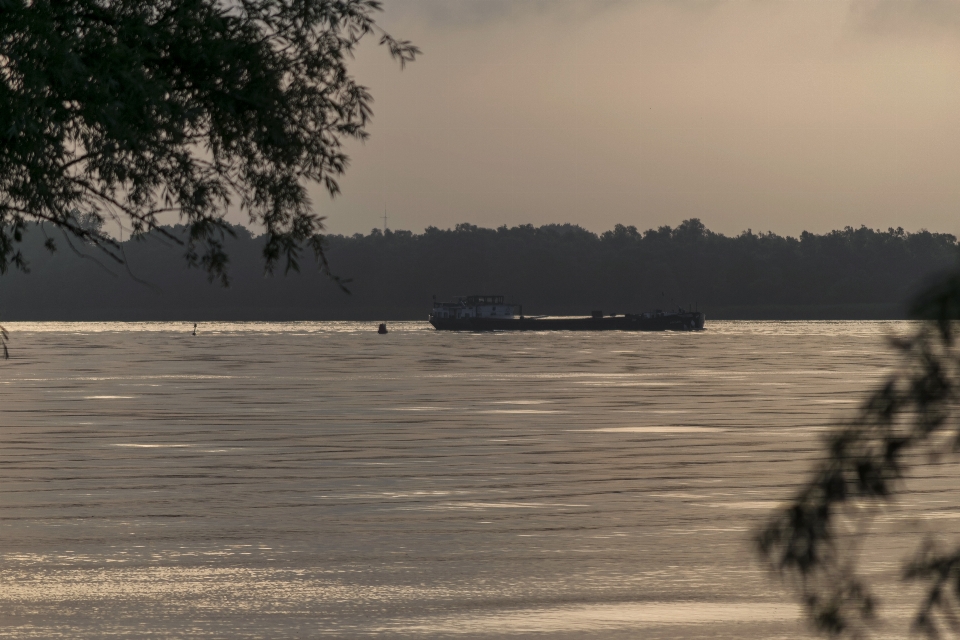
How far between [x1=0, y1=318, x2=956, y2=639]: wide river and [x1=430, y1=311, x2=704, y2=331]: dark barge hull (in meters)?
122

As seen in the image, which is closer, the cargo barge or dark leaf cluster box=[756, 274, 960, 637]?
dark leaf cluster box=[756, 274, 960, 637]

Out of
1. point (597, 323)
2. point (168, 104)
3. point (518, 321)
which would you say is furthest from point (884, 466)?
point (597, 323)

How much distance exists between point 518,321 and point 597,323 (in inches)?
608

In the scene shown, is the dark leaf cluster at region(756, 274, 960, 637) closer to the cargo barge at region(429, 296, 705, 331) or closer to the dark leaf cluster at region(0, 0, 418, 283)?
the dark leaf cluster at region(0, 0, 418, 283)

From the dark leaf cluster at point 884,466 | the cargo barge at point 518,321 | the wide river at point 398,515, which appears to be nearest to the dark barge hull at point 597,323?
the cargo barge at point 518,321

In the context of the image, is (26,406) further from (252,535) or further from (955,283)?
(955,283)

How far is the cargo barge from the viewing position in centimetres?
16138

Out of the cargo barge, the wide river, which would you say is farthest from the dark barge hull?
the wide river

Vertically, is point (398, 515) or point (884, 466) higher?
point (884, 466)

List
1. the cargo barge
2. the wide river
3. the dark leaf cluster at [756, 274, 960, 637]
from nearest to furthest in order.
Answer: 1. the dark leaf cluster at [756, 274, 960, 637]
2. the wide river
3. the cargo barge

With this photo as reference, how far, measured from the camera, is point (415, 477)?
65.9ft

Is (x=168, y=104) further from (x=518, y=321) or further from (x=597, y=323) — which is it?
(x=597, y=323)

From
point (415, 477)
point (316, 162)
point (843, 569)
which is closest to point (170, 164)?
point (316, 162)

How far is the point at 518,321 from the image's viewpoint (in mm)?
165750
